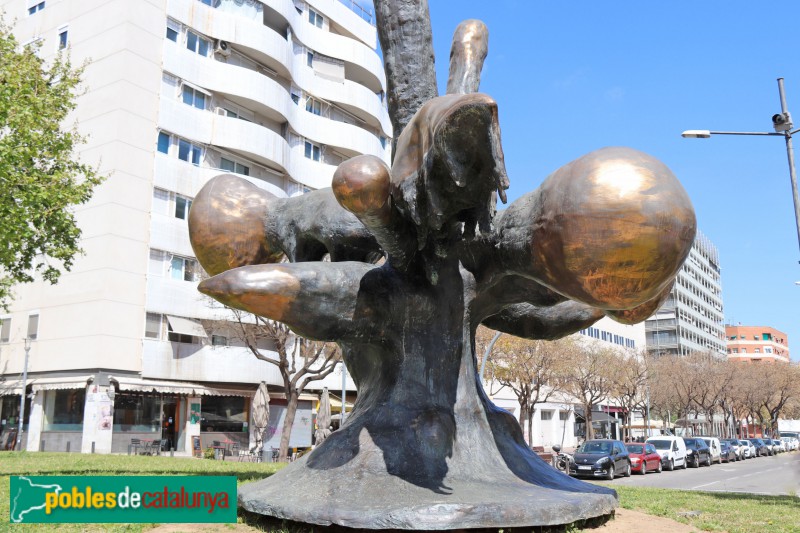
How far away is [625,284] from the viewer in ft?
13.5

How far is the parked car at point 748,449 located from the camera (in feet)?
142

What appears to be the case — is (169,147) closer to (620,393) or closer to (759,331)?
(620,393)

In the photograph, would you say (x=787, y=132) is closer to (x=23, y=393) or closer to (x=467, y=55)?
(x=467, y=55)

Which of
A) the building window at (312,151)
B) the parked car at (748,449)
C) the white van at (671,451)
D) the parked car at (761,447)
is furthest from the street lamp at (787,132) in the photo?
the parked car at (761,447)

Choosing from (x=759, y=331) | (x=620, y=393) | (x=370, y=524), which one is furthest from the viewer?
(x=759, y=331)

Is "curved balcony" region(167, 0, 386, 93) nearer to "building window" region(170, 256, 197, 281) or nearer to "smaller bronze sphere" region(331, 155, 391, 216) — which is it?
"building window" region(170, 256, 197, 281)

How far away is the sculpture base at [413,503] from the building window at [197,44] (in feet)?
101

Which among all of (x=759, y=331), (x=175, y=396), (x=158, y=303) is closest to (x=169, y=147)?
(x=158, y=303)

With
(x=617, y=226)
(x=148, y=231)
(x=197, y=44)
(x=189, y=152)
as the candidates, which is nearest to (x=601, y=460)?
(x=148, y=231)

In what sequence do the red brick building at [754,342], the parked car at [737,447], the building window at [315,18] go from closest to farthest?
the building window at [315,18]
the parked car at [737,447]
the red brick building at [754,342]

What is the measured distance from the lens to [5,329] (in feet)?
105

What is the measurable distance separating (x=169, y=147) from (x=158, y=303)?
693 cm

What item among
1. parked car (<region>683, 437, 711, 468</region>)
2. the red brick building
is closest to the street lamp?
parked car (<region>683, 437, 711, 468</region>)

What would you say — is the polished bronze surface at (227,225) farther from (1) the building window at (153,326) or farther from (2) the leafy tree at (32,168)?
(1) the building window at (153,326)
